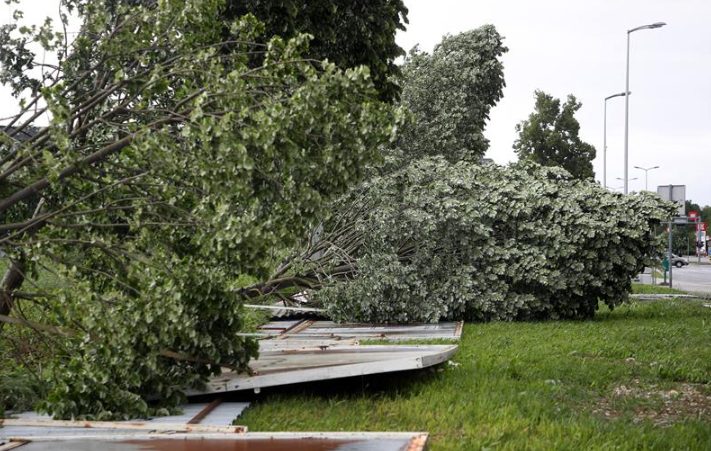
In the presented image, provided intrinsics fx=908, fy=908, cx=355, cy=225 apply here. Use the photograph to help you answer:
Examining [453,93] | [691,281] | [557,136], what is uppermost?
[557,136]

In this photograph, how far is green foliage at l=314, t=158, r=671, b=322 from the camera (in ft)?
45.3

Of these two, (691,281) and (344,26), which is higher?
(344,26)

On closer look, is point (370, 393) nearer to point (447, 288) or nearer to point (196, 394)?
point (196, 394)

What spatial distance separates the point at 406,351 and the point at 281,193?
252cm

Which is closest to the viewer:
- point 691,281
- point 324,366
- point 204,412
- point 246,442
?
point 246,442

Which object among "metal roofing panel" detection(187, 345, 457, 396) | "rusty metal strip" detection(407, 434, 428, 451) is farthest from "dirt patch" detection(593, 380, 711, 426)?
"rusty metal strip" detection(407, 434, 428, 451)

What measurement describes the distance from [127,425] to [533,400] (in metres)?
3.08

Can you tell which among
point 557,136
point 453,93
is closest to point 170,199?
point 453,93

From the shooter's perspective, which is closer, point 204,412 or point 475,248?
point 204,412

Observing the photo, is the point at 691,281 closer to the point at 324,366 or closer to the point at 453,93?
the point at 453,93

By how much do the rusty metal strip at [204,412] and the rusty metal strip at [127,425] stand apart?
25cm

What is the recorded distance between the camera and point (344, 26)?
559 inches

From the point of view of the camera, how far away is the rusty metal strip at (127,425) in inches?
230

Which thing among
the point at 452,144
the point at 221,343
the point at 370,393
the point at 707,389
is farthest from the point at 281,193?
the point at 452,144
